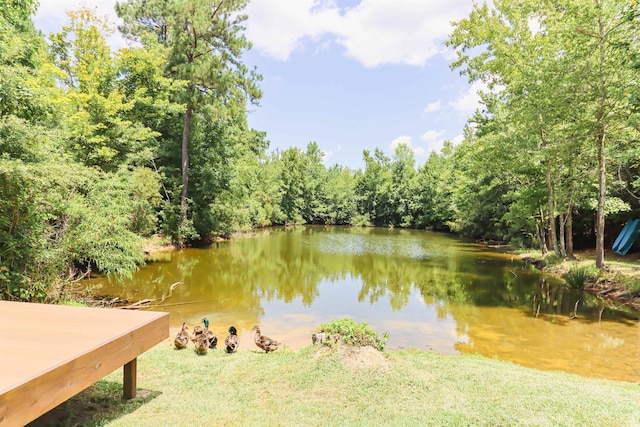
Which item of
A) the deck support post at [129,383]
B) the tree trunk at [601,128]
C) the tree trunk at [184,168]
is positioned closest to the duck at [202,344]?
the deck support post at [129,383]

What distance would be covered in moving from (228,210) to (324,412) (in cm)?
1990

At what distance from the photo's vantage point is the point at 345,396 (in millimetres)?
3980

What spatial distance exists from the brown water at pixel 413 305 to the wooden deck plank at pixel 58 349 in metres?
4.03

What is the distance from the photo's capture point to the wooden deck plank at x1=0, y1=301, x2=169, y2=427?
7.93 ft

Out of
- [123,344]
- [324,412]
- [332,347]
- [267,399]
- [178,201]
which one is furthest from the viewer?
[178,201]

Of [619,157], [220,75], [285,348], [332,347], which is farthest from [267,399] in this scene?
[220,75]

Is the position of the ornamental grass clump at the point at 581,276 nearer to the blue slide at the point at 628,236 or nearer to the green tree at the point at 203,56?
the blue slide at the point at 628,236

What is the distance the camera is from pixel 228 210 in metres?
22.6

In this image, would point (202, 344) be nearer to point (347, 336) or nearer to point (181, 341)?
point (181, 341)

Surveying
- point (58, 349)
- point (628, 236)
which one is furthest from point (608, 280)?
point (58, 349)

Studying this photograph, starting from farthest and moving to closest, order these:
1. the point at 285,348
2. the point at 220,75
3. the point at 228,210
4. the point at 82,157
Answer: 1. the point at 228,210
2. the point at 220,75
3. the point at 82,157
4. the point at 285,348

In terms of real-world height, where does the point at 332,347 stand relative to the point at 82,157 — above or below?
below

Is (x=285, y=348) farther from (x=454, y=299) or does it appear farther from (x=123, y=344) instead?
(x=454, y=299)

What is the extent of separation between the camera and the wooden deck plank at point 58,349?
2.42 meters
